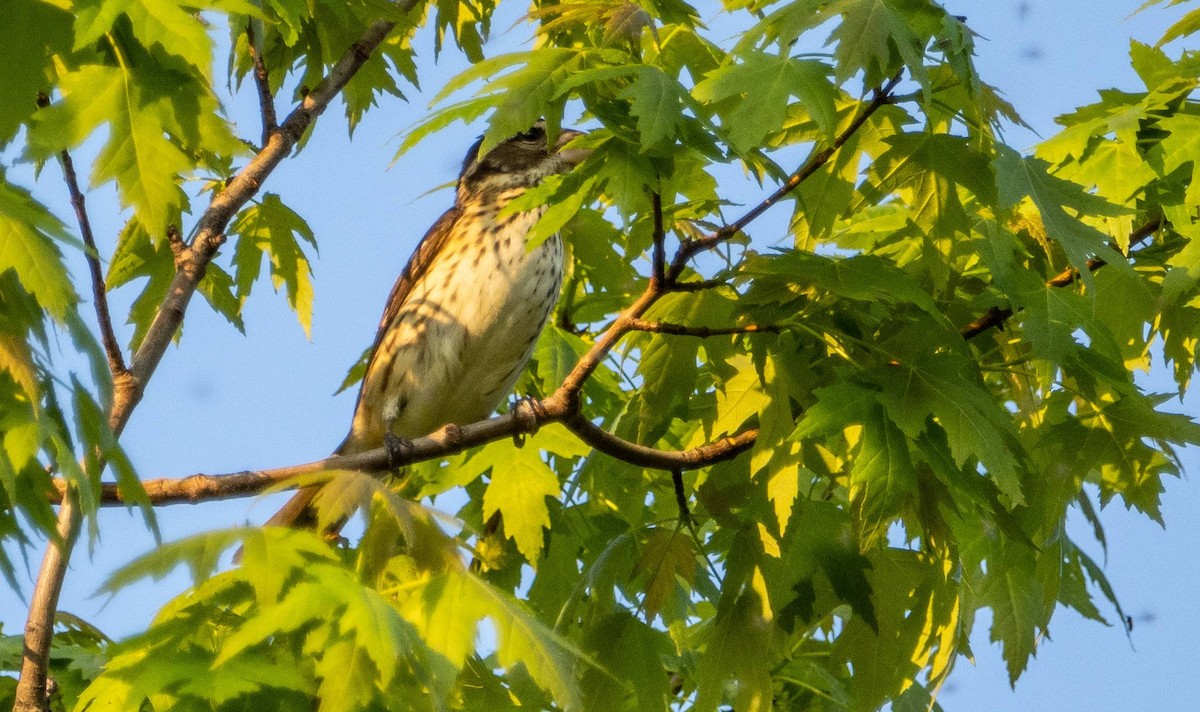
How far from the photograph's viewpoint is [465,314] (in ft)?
19.0

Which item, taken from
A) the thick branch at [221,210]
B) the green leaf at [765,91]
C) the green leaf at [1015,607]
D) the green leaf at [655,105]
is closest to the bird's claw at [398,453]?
the thick branch at [221,210]

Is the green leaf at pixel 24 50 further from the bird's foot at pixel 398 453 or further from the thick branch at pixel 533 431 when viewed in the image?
the bird's foot at pixel 398 453

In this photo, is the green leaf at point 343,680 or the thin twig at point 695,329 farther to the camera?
the thin twig at point 695,329

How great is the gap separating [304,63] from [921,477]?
2.70 m

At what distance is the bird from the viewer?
18.1 feet

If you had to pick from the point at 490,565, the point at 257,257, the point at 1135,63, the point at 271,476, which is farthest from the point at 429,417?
the point at 1135,63

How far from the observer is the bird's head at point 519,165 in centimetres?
636

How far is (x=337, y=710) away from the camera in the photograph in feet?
7.34

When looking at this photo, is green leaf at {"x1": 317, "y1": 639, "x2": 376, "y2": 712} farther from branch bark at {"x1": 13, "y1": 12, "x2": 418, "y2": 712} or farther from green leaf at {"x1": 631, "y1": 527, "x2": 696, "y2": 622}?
green leaf at {"x1": 631, "y1": 527, "x2": 696, "y2": 622}

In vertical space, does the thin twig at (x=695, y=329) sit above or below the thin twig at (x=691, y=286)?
below

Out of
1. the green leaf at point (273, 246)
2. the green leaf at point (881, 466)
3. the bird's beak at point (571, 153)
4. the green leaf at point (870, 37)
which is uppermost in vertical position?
the bird's beak at point (571, 153)

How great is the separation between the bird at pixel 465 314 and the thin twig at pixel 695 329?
166 centimetres

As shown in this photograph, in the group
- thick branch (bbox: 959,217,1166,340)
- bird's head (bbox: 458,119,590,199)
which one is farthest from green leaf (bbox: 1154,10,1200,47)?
bird's head (bbox: 458,119,590,199)

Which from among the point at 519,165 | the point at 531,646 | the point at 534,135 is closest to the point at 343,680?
the point at 531,646
